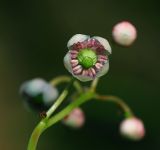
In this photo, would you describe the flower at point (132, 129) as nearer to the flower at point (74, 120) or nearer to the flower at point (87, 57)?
the flower at point (74, 120)

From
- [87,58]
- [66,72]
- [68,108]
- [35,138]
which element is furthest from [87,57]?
[66,72]

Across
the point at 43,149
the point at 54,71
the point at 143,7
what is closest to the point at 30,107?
the point at 43,149

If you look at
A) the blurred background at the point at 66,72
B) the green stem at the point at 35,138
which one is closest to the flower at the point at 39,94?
the green stem at the point at 35,138

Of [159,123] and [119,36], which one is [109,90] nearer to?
[159,123]

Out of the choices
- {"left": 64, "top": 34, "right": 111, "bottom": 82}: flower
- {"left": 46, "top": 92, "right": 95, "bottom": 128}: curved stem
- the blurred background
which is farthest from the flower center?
the blurred background

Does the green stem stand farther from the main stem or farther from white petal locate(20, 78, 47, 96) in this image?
white petal locate(20, 78, 47, 96)

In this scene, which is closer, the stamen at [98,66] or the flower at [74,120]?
the stamen at [98,66]

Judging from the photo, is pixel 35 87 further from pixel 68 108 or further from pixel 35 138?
pixel 35 138
